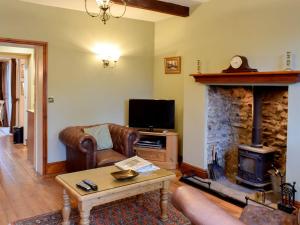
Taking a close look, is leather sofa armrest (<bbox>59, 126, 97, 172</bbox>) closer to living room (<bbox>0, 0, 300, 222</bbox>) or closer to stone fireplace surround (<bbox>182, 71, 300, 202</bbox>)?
living room (<bbox>0, 0, 300, 222</bbox>)

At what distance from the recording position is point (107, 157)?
405cm

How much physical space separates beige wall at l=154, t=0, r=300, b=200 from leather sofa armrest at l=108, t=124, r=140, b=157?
940mm

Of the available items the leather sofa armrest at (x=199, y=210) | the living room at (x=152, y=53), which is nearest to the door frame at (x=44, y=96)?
the living room at (x=152, y=53)

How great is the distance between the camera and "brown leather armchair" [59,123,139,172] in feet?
13.0

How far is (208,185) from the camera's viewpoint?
4160mm

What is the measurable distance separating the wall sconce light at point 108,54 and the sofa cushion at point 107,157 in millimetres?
1647

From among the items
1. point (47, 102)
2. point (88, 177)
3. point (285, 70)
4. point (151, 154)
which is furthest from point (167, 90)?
point (88, 177)

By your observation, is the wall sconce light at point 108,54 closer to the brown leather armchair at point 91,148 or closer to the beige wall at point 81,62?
the beige wall at point 81,62

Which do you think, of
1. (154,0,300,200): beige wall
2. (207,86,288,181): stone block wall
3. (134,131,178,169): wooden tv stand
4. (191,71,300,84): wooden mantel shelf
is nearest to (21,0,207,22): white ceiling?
(154,0,300,200): beige wall

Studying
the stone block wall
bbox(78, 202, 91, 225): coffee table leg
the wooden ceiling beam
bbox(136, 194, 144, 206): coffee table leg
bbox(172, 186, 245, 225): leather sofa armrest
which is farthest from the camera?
the wooden ceiling beam

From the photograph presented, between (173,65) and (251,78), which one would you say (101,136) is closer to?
(173,65)

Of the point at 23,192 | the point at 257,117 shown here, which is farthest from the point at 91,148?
the point at 257,117

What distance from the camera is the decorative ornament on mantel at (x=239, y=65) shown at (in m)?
3.80

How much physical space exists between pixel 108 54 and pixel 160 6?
1.24 m
